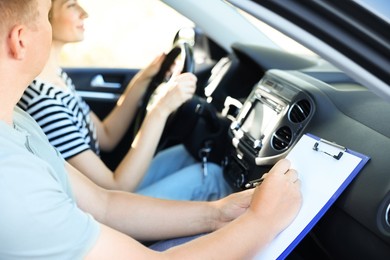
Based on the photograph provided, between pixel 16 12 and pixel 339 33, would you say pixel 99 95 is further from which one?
pixel 339 33

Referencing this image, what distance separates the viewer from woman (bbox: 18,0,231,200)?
1668 millimetres

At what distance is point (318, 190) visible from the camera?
117 cm

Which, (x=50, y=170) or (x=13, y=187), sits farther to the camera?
(x=50, y=170)

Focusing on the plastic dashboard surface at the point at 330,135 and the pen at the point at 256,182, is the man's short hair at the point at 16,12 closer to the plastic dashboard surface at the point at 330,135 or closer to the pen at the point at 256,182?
the pen at the point at 256,182

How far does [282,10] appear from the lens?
0.98 m

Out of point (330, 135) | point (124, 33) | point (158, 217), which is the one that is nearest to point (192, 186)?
point (158, 217)

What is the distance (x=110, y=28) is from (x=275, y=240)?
13.1 ft

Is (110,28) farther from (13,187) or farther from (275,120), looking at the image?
(13,187)

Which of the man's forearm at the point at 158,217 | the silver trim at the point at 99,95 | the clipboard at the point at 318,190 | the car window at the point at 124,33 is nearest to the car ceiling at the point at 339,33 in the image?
the clipboard at the point at 318,190

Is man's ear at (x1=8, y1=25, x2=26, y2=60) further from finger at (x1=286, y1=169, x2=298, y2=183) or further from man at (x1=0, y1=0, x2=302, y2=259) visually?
finger at (x1=286, y1=169, x2=298, y2=183)

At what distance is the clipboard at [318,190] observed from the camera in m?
1.15

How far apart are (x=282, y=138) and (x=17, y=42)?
0.79m

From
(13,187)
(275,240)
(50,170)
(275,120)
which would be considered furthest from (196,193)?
(13,187)

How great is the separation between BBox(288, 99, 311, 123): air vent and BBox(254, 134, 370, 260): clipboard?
0.32m
